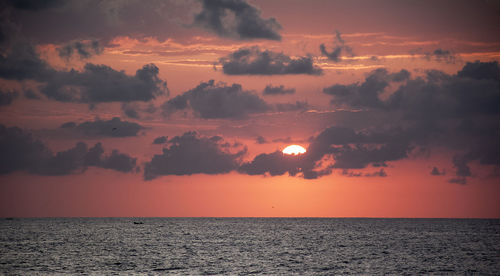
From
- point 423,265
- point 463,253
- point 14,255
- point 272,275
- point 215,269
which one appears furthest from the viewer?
point 463,253

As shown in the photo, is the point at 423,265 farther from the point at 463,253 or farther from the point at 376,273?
the point at 463,253

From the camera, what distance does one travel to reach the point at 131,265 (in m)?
107

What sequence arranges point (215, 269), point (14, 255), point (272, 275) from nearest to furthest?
point (272, 275) < point (215, 269) < point (14, 255)

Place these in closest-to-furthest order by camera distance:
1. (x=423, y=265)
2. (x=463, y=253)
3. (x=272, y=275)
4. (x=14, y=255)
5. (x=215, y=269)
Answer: (x=272, y=275), (x=215, y=269), (x=423, y=265), (x=14, y=255), (x=463, y=253)

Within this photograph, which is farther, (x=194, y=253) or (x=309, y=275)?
(x=194, y=253)

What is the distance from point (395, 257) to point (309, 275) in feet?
134

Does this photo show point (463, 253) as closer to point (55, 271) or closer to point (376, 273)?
point (376, 273)

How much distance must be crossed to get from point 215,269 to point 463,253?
71.0m

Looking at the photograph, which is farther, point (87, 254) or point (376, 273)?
point (87, 254)

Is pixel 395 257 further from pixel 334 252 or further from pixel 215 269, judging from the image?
pixel 215 269

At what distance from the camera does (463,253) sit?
141 m

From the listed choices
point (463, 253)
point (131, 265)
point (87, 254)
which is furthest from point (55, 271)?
point (463, 253)

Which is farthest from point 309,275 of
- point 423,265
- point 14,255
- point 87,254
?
point 14,255

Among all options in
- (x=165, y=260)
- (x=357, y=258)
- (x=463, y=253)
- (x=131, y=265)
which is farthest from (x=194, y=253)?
(x=463, y=253)
